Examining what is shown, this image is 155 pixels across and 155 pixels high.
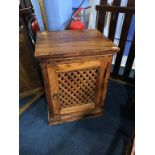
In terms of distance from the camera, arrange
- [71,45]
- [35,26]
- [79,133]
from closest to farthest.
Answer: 1. [71,45]
2. [79,133]
3. [35,26]

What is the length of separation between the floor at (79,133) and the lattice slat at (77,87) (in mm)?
243

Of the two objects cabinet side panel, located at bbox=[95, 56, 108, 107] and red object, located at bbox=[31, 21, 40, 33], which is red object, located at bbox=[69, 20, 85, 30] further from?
cabinet side panel, located at bbox=[95, 56, 108, 107]

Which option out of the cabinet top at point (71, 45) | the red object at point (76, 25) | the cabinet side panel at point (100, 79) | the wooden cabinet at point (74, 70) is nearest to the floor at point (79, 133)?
the wooden cabinet at point (74, 70)

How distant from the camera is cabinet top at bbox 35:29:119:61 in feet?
2.81

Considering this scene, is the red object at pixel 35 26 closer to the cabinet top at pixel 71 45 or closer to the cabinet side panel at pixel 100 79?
the cabinet top at pixel 71 45

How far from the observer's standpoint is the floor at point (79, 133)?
1.13 meters

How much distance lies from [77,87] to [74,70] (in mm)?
186

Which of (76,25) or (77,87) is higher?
(76,25)

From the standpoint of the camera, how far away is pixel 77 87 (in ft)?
3.65

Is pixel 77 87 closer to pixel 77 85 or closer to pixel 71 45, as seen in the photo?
pixel 77 85

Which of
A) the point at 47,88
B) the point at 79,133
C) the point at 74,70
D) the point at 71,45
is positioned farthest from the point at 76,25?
the point at 79,133

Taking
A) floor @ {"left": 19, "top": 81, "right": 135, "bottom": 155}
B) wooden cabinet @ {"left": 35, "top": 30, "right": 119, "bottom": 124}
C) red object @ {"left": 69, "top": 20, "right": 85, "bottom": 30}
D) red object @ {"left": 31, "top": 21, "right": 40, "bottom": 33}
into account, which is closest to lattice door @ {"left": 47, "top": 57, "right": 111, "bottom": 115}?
wooden cabinet @ {"left": 35, "top": 30, "right": 119, "bottom": 124}
